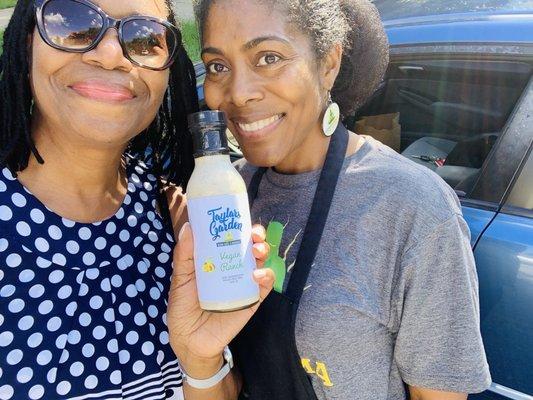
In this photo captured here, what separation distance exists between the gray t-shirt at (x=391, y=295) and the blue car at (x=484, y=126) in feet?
1.95

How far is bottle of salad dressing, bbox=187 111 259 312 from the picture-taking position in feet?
4.00

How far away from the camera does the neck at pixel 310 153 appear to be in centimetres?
160

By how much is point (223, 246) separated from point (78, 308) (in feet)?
1.41

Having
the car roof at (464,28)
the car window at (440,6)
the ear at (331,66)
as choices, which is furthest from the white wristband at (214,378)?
the car window at (440,6)

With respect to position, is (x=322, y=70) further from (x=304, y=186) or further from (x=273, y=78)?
(x=304, y=186)

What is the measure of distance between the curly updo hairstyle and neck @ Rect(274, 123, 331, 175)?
0.79 ft

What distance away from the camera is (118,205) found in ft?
5.24

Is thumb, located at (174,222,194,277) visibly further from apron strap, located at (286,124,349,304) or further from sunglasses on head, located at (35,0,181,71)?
sunglasses on head, located at (35,0,181,71)

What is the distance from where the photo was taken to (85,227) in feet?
4.74

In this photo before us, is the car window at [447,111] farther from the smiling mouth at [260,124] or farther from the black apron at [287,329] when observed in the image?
the smiling mouth at [260,124]

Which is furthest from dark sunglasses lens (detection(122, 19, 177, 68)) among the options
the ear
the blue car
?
the blue car

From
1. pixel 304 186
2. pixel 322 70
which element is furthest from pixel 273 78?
pixel 304 186

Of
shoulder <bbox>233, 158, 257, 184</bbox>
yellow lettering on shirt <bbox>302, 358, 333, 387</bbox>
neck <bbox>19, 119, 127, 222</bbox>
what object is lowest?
yellow lettering on shirt <bbox>302, 358, 333, 387</bbox>

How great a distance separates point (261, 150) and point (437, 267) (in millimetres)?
580
